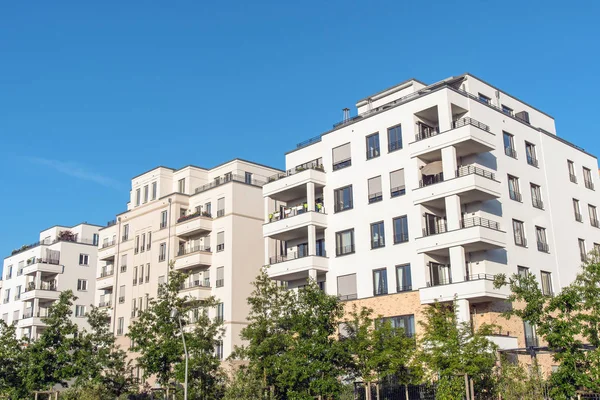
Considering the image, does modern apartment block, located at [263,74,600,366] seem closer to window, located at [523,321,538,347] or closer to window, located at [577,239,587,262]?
window, located at [523,321,538,347]

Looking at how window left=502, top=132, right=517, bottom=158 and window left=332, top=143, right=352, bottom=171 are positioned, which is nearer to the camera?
window left=502, top=132, right=517, bottom=158

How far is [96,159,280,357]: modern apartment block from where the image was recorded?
5995cm

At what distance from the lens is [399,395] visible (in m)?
43.4

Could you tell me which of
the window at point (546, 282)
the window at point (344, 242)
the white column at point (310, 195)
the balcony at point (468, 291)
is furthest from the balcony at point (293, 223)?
the window at point (546, 282)

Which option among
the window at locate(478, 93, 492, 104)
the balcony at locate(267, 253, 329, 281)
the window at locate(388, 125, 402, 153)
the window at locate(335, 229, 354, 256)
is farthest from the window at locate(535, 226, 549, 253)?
the balcony at locate(267, 253, 329, 281)

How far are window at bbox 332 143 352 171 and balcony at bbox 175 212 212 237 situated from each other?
14921mm

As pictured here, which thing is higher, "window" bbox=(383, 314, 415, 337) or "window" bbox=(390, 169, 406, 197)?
"window" bbox=(390, 169, 406, 197)

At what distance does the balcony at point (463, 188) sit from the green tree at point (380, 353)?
921 centimetres

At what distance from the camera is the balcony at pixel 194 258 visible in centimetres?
6128

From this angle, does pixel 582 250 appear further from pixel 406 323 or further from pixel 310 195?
pixel 310 195

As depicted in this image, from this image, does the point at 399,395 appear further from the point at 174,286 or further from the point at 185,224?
the point at 185,224

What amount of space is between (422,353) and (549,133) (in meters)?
24.3

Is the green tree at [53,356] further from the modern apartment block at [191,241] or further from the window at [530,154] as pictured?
the window at [530,154]

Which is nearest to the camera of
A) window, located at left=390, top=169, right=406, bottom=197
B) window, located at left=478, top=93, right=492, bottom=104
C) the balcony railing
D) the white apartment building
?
window, located at left=390, top=169, right=406, bottom=197
